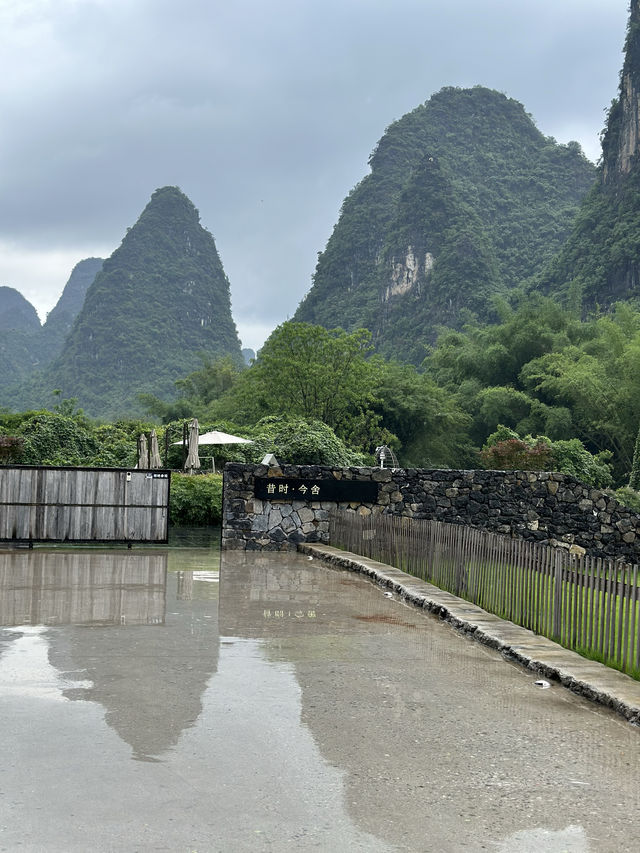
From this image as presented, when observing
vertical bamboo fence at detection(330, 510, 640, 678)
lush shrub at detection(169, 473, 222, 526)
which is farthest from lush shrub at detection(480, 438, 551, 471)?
vertical bamboo fence at detection(330, 510, 640, 678)

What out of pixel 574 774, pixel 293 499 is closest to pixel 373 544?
pixel 293 499

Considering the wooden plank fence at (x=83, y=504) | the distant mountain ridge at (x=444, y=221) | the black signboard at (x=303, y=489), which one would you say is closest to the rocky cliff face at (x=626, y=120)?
the distant mountain ridge at (x=444, y=221)

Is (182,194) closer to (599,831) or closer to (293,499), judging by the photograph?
(293,499)

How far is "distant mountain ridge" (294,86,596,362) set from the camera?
11212 centimetres

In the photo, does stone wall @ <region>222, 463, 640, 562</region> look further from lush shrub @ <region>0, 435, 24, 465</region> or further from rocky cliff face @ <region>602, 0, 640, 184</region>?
rocky cliff face @ <region>602, 0, 640, 184</region>

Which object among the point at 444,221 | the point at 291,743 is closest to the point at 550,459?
the point at 291,743

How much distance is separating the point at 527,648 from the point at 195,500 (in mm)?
16565

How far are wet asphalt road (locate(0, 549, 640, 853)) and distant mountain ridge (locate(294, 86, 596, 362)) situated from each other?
93376 millimetres

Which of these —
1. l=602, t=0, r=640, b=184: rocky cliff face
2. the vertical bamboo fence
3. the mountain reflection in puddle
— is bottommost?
the mountain reflection in puddle

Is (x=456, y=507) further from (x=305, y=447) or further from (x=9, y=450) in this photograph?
(x=9, y=450)

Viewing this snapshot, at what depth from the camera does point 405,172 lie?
146875 mm

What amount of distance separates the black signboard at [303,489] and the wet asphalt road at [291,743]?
31.3 ft

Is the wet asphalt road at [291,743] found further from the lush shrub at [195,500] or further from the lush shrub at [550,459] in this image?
the lush shrub at [550,459]

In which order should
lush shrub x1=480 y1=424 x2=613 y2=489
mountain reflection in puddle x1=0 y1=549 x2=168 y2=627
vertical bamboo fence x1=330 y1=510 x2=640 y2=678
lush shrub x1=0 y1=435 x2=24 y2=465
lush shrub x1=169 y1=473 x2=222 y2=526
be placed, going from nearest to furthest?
vertical bamboo fence x1=330 y1=510 x2=640 y2=678 < mountain reflection in puddle x1=0 y1=549 x2=168 y2=627 < lush shrub x1=169 y1=473 x2=222 y2=526 < lush shrub x1=0 y1=435 x2=24 y2=465 < lush shrub x1=480 y1=424 x2=613 y2=489
